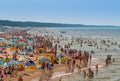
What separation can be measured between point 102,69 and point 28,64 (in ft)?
36.1

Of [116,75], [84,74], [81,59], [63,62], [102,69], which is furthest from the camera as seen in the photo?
[81,59]

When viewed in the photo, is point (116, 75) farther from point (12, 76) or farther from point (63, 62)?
point (12, 76)

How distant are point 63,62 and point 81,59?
13.8 feet

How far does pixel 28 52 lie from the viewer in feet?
172

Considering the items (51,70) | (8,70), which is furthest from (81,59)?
(8,70)

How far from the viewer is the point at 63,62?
42875mm

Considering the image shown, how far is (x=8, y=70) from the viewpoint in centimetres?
3312

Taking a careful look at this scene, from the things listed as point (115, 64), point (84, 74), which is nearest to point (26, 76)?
point (84, 74)

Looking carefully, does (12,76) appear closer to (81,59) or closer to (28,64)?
(28,64)

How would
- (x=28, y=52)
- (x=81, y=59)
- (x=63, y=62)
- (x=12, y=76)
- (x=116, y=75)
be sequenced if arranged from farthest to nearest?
(x=28, y=52) < (x=81, y=59) < (x=63, y=62) < (x=116, y=75) < (x=12, y=76)

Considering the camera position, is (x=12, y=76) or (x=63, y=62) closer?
(x=12, y=76)

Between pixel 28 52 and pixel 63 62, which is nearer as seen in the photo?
pixel 63 62

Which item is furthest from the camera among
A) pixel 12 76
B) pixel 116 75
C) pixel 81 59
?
pixel 81 59

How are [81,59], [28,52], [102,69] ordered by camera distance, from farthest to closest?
[28,52], [81,59], [102,69]
